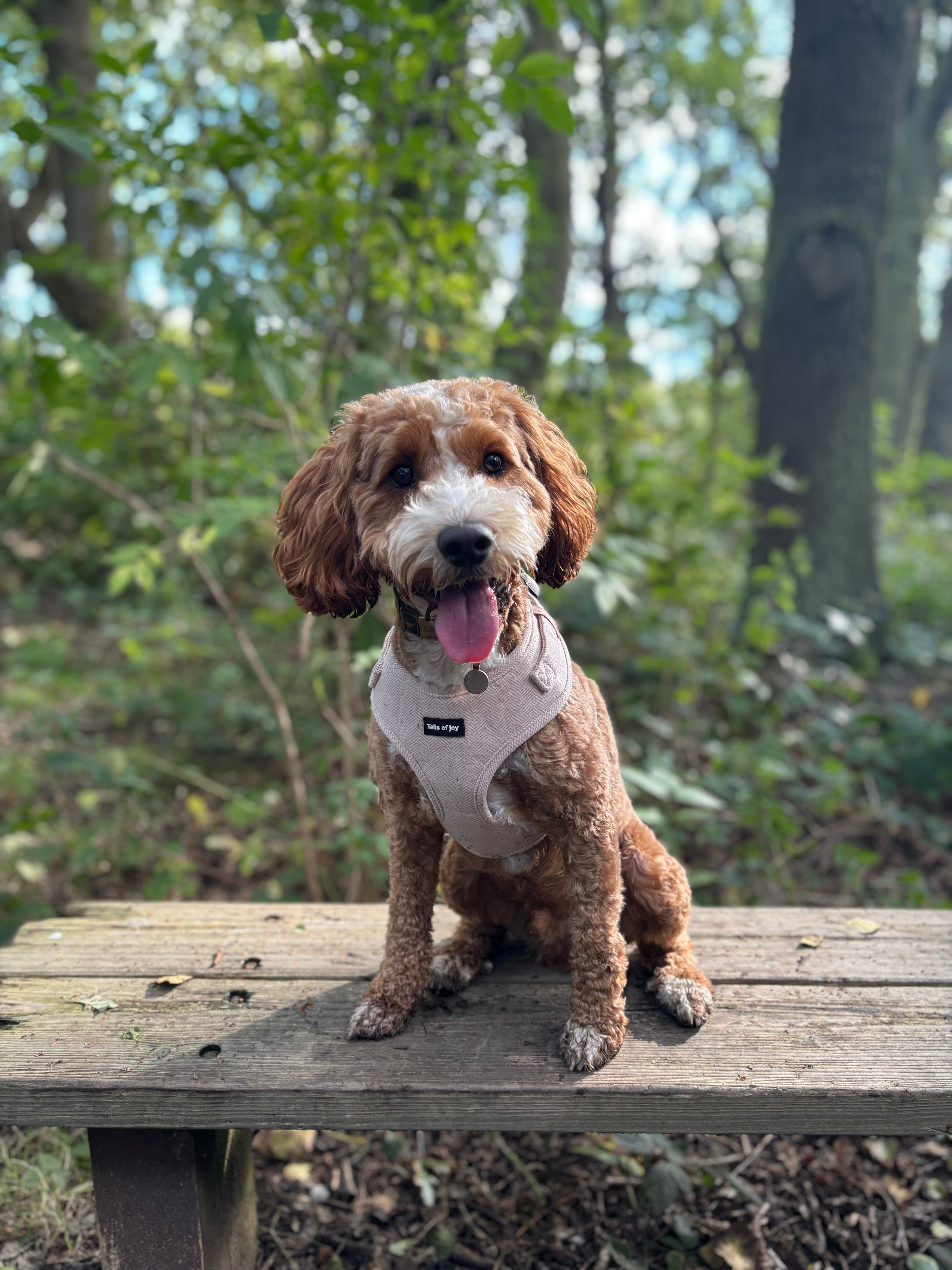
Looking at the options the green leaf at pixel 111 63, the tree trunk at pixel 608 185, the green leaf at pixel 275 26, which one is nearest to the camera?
the green leaf at pixel 275 26

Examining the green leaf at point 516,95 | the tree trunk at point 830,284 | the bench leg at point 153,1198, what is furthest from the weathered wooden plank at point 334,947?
the tree trunk at point 830,284

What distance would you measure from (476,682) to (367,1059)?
36.0 inches

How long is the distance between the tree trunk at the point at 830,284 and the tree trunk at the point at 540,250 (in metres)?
1.81

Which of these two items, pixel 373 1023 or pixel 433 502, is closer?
→ pixel 433 502

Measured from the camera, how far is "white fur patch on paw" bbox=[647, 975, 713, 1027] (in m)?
2.16

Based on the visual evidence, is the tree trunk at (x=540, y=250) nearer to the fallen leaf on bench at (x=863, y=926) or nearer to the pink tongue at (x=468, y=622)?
the pink tongue at (x=468, y=622)

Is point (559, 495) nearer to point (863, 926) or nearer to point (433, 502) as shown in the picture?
point (433, 502)

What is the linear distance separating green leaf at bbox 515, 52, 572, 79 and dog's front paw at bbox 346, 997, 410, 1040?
266 centimetres

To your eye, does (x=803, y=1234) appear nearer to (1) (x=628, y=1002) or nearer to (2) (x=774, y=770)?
(1) (x=628, y=1002)

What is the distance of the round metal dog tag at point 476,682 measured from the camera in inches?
77.0

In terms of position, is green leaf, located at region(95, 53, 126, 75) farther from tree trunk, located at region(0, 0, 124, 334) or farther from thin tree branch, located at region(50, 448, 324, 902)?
tree trunk, located at region(0, 0, 124, 334)

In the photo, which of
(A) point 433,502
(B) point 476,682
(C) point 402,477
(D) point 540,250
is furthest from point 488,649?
(D) point 540,250

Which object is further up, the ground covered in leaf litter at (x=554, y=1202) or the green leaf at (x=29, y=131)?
the green leaf at (x=29, y=131)

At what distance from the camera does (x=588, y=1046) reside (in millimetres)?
1991
